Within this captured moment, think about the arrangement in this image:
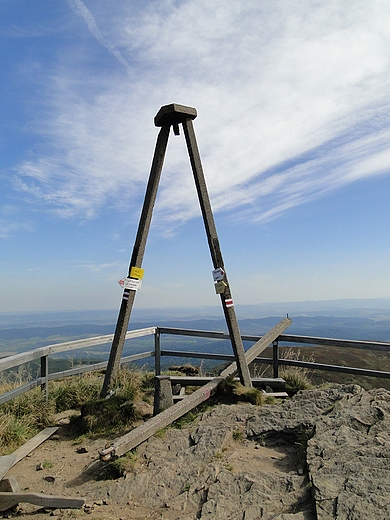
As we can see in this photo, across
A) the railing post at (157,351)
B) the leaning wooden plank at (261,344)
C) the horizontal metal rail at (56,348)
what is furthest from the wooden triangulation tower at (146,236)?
the railing post at (157,351)

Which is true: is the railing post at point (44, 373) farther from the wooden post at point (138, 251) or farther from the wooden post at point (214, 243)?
the wooden post at point (214, 243)

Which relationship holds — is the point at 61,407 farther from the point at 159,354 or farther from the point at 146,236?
the point at 146,236

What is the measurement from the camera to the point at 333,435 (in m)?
3.96

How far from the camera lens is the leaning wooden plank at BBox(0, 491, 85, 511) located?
3.50 meters

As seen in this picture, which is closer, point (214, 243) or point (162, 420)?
point (162, 420)

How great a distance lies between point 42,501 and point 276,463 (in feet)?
7.37

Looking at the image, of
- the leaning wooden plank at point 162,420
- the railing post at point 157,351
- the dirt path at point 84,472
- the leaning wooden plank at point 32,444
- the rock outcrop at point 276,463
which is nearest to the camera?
the rock outcrop at point 276,463

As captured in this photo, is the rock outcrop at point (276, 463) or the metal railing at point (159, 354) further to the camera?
the metal railing at point (159, 354)

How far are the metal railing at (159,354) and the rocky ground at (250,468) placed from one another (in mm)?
1254

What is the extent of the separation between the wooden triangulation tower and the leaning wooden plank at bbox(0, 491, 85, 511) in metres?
2.79

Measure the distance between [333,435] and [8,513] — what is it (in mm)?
3197

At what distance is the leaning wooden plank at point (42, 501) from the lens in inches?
138

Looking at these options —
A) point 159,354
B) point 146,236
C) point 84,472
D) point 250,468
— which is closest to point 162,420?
point 84,472

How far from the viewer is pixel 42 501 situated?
139 inches
